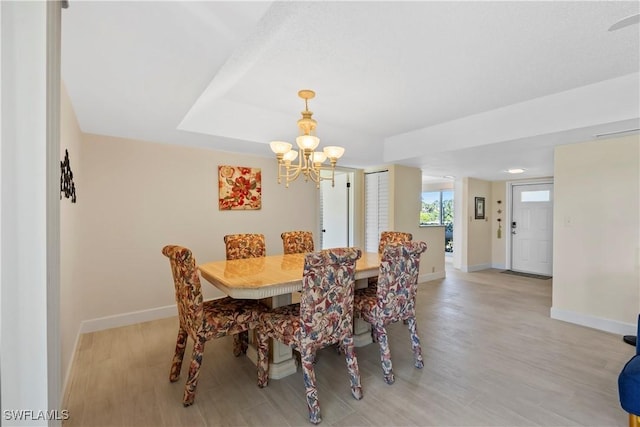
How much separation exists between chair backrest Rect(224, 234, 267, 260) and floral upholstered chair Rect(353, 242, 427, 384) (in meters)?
1.38

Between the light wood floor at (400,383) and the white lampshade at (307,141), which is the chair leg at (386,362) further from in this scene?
the white lampshade at (307,141)

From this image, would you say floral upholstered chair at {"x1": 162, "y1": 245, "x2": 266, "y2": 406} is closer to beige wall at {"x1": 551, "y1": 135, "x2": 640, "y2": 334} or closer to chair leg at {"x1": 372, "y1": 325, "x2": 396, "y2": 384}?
chair leg at {"x1": 372, "y1": 325, "x2": 396, "y2": 384}

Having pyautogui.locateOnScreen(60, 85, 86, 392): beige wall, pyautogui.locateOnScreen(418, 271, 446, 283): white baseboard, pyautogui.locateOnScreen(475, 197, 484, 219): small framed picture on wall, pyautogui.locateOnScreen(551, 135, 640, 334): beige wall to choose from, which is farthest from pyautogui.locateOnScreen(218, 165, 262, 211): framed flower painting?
pyautogui.locateOnScreen(475, 197, 484, 219): small framed picture on wall

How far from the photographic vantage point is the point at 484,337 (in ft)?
9.84

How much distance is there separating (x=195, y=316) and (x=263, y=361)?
59cm

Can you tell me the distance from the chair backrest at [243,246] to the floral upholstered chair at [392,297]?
138cm

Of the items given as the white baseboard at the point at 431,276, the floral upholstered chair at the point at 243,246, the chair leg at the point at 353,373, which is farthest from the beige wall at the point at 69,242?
the white baseboard at the point at 431,276

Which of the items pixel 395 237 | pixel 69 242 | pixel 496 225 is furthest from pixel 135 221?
pixel 496 225

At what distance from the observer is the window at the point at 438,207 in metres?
7.74

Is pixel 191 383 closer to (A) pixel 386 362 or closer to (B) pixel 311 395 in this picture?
(B) pixel 311 395

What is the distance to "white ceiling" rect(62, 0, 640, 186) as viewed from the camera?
155 centimetres

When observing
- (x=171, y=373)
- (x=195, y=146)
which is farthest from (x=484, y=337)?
(x=195, y=146)

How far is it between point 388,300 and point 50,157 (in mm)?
2084

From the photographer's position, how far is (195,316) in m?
1.99
